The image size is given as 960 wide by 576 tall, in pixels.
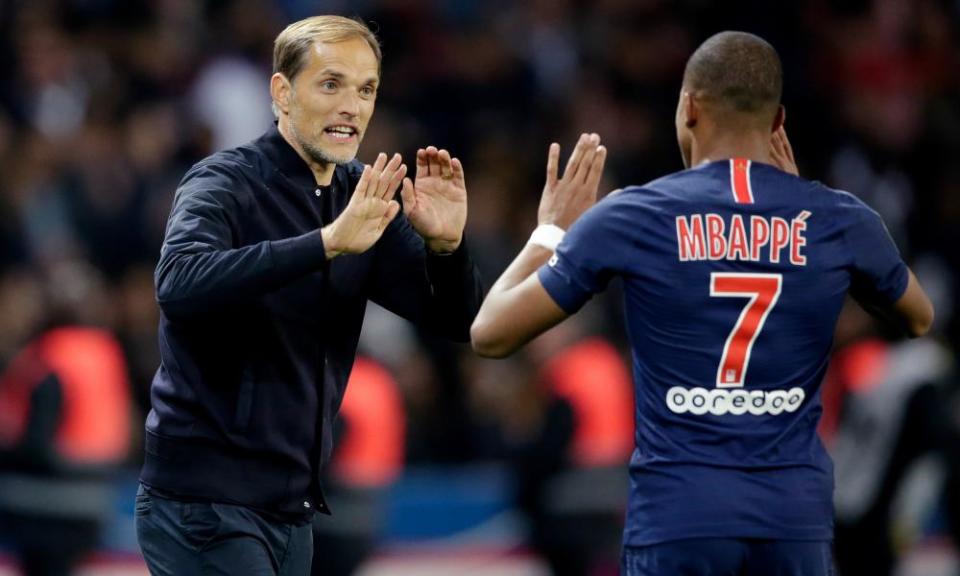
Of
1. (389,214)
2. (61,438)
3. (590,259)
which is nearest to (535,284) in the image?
(590,259)

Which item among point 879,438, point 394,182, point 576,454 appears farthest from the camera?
point 576,454

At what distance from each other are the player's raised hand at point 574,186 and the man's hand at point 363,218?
45 centimetres

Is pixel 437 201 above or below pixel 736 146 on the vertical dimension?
below

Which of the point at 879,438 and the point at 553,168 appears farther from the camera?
the point at 879,438

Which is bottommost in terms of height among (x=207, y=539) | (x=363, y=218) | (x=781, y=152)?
(x=207, y=539)

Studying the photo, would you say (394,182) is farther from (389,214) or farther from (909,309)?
(909,309)

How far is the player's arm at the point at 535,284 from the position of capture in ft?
14.1

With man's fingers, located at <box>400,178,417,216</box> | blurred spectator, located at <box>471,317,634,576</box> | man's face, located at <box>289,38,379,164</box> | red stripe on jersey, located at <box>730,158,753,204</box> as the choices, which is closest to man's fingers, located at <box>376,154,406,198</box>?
man's fingers, located at <box>400,178,417,216</box>

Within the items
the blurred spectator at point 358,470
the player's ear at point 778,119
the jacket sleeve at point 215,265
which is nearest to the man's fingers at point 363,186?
Result: the jacket sleeve at point 215,265

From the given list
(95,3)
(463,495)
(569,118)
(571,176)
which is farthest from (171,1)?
(571,176)

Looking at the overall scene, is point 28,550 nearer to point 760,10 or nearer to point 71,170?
point 71,170

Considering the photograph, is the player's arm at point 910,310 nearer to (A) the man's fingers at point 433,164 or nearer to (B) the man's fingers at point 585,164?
(B) the man's fingers at point 585,164

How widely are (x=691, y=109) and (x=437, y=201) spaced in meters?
0.80

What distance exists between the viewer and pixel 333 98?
190 inches
